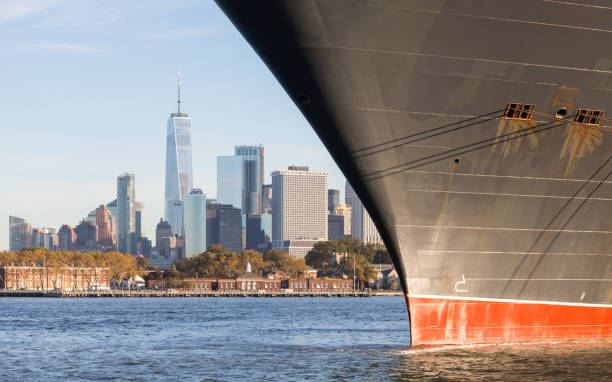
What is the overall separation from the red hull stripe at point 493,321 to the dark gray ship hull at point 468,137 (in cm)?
4

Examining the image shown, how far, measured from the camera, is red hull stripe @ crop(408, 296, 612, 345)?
2523cm

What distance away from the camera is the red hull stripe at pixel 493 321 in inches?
993

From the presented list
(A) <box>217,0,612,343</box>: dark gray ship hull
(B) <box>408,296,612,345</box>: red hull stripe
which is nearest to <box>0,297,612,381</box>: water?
(B) <box>408,296,612,345</box>: red hull stripe

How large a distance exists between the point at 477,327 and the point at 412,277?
2.27 meters

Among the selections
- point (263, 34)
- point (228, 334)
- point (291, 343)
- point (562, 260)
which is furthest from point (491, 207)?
point (228, 334)

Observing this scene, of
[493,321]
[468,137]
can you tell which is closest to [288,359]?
[493,321]

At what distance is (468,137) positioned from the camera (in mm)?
23938

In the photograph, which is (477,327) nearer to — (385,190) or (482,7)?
(385,190)

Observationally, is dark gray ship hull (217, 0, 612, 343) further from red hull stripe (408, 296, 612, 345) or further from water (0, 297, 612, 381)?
water (0, 297, 612, 381)

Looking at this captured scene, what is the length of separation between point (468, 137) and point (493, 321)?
524cm

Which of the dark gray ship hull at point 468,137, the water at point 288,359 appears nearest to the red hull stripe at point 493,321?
the dark gray ship hull at point 468,137

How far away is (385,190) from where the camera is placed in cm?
2433

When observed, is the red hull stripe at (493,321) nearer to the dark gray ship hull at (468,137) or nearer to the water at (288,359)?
the dark gray ship hull at (468,137)

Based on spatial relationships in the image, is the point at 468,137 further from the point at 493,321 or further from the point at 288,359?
the point at 288,359
